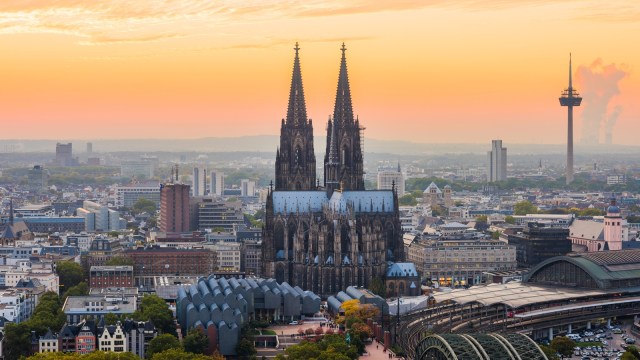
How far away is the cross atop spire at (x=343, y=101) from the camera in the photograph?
5871 inches

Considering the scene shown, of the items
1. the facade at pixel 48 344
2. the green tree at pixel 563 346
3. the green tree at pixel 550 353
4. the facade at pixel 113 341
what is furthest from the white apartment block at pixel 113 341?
the green tree at pixel 563 346

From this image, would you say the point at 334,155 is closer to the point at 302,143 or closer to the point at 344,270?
Answer: the point at 302,143

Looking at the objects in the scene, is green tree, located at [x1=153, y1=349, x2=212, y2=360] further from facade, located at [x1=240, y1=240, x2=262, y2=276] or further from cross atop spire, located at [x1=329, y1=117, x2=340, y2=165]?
facade, located at [x1=240, y1=240, x2=262, y2=276]

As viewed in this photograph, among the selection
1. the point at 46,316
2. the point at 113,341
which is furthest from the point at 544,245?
the point at 113,341

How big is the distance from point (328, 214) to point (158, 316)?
1266 inches

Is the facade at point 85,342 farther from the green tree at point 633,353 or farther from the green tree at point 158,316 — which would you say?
the green tree at point 633,353

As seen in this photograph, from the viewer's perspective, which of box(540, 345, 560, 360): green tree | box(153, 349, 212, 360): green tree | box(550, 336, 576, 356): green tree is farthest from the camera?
box(550, 336, 576, 356): green tree

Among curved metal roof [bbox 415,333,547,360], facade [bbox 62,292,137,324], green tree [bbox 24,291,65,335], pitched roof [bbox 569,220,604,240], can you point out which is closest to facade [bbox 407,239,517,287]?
pitched roof [bbox 569,220,604,240]

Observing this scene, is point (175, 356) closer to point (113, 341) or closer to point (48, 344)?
point (113, 341)

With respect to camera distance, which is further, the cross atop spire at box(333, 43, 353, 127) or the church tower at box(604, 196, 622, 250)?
the church tower at box(604, 196, 622, 250)

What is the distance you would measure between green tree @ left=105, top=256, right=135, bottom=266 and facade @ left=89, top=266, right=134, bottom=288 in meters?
5.43

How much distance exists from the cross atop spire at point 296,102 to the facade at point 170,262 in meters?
21.2

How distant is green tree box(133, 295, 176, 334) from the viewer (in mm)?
110456

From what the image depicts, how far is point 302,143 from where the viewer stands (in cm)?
14950
